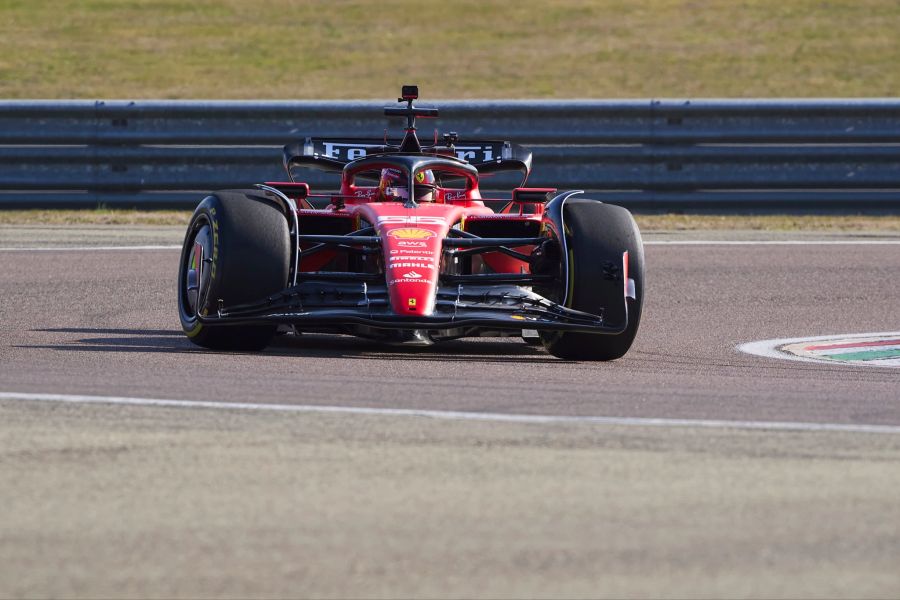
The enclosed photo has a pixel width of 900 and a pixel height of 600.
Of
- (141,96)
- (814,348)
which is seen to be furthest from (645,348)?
(141,96)

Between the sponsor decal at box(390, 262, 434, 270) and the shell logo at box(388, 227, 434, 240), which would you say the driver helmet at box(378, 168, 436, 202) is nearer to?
the shell logo at box(388, 227, 434, 240)

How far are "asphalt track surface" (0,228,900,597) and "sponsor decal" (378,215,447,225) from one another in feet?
2.16

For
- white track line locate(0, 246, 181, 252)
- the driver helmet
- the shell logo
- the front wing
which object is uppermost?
the driver helmet

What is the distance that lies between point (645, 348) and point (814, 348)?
3.10 ft

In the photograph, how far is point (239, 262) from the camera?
314 inches

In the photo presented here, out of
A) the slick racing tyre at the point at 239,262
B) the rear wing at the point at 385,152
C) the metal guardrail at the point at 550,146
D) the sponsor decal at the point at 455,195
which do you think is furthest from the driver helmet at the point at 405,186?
the metal guardrail at the point at 550,146

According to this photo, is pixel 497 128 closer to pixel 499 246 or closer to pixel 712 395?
pixel 499 246

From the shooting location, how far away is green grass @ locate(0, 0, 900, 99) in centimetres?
2281

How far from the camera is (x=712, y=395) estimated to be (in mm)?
6500

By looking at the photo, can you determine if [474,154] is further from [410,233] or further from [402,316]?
[402,316]

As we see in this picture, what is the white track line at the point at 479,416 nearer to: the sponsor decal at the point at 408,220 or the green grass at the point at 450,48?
the sponsor decal at the point at 408,220

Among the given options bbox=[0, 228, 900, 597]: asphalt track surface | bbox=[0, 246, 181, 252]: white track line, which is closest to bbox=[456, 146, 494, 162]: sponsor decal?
bbox=[0, 228, 900, 597]: asphalt track surface

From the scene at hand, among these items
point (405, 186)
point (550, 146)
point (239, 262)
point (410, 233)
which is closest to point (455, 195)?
point (405, 186)

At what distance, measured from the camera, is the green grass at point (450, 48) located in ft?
74.8
